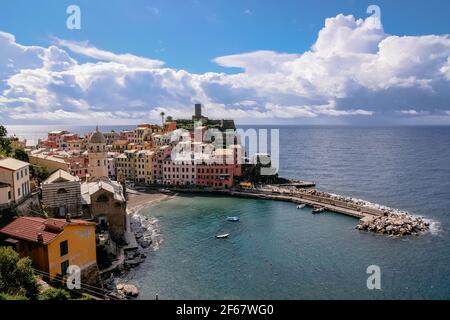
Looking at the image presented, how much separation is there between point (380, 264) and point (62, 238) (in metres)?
33.8

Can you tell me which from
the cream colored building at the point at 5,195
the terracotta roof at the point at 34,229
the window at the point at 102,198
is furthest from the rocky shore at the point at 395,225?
the cream colored building at the point at 5,195

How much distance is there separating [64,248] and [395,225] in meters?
44.8

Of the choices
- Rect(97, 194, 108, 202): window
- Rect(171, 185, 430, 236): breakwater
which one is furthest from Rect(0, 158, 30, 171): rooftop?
Rect(171, 185, 430, 236): breakwater

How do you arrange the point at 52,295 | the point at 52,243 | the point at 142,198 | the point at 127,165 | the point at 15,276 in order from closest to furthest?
the point at 15,276 → the point at 52,295 → the point at 52,243 → the point at 142,198 → the point at 127,165

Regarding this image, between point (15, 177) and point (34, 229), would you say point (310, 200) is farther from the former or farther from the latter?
point (34, 229)

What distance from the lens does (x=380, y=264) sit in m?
42.4

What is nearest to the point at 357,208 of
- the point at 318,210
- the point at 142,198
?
the point at 318,210

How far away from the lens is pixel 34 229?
30.2 meters

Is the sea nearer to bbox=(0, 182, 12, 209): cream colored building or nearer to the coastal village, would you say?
the coastal village

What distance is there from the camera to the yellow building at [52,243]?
94.8 ft

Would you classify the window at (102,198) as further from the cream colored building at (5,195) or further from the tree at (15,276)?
the tree at (15,276)

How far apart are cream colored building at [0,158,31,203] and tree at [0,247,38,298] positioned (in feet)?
42.9
